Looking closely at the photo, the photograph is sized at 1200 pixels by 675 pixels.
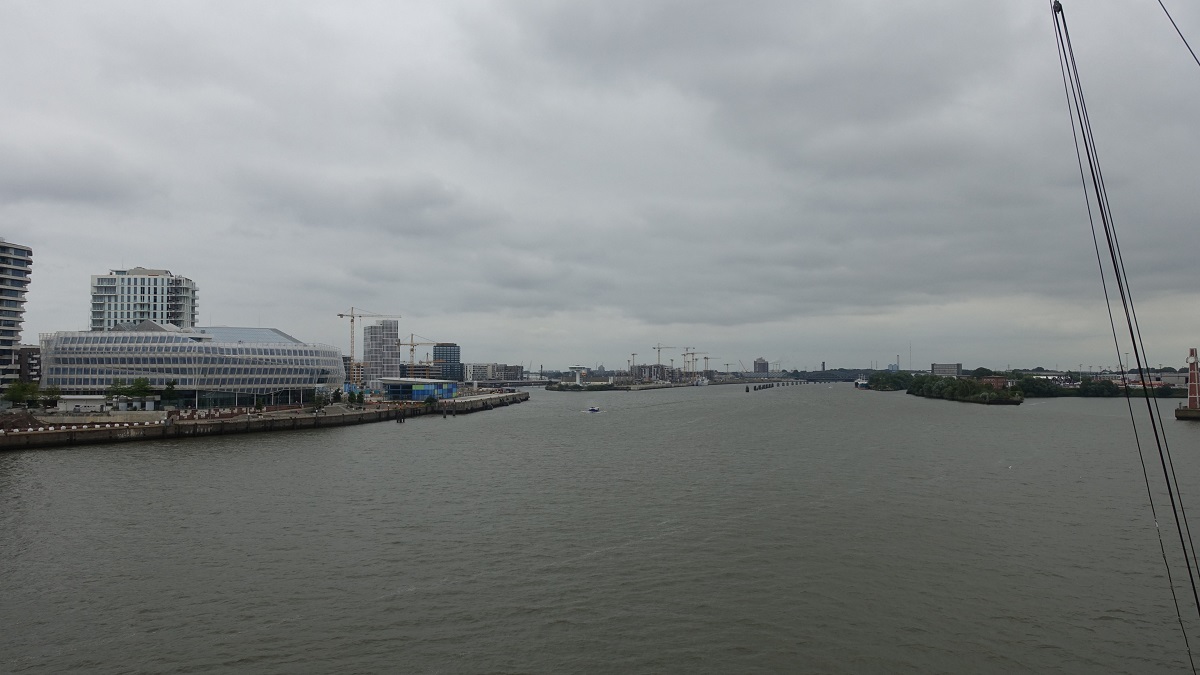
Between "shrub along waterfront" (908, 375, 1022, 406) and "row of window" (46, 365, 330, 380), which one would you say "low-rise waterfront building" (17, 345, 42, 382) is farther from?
"shrub along waterfront" (908, 375, 1022, 406)

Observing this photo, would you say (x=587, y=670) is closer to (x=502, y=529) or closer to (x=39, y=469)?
(x=502, y=529)

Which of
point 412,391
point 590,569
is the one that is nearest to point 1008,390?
point 412,391

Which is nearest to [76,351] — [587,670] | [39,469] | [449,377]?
[39,469]

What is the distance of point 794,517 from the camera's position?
56.2ft

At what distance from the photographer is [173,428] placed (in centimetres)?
3925

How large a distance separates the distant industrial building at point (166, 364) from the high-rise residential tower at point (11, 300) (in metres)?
2.58

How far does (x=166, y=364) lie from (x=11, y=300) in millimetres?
12081

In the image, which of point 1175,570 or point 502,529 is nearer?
point 1175,570

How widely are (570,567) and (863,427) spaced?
35470mm

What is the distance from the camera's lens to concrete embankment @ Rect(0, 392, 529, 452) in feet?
108

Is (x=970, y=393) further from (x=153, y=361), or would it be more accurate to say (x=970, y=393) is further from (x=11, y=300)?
(x=11, y=300)

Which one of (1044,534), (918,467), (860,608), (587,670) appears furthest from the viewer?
(918,467)

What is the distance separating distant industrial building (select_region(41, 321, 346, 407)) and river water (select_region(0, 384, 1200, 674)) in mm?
28682

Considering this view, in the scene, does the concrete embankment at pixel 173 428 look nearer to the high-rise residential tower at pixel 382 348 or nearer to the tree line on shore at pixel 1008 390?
the tree line on shore at pixel 1008 390
